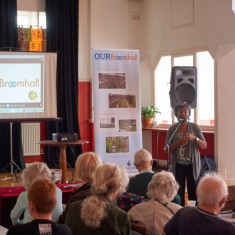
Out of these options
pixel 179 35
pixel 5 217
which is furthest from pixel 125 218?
pixel 179 35

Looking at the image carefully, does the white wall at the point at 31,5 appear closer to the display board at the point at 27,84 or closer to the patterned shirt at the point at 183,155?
the display board at the point at 27,84

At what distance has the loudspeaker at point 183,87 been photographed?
6887 mm

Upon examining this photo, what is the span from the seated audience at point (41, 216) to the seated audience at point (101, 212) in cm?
28

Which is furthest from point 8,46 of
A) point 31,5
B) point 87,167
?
point 87,167

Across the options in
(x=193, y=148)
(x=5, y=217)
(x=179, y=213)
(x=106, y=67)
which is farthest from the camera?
(x=106, y=67)

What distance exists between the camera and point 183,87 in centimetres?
697

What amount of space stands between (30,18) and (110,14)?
1629mm

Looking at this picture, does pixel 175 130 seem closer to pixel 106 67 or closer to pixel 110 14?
pixel 106 67

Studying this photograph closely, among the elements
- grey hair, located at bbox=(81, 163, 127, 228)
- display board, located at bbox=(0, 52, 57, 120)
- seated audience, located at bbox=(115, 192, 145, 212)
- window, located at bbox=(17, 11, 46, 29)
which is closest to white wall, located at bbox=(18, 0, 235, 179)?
window, located at bbox=(17, 11, 46, 29)

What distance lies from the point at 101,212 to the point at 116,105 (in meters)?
4.50

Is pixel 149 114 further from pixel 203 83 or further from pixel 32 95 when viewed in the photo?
pixel 32 95

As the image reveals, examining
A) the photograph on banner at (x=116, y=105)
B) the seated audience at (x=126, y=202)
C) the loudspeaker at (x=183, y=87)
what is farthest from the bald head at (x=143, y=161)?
the photograph on banner at (x=116, y=105)

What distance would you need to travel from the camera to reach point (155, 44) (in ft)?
33.1

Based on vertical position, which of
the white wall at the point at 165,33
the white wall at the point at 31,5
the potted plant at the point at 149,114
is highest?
the white wall at the point at 31,5
